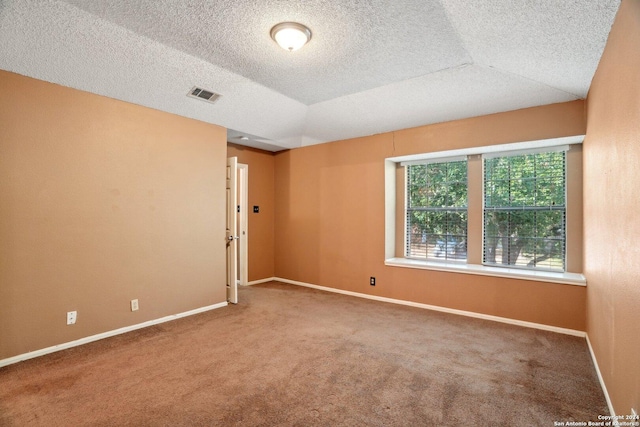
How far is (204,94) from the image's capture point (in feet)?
11.9

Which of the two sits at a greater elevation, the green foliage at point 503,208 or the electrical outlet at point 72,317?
the green foliage at point 503,208

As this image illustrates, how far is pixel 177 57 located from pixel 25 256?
228cm

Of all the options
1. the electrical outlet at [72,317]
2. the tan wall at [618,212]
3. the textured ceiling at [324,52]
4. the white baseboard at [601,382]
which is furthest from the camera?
the electrical outlet at [72,317]

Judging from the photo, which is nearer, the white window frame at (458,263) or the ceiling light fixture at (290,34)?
the ceiling light fixture at (290,34)

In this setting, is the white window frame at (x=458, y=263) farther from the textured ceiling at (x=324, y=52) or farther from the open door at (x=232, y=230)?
the open door at (x=232, y=230)

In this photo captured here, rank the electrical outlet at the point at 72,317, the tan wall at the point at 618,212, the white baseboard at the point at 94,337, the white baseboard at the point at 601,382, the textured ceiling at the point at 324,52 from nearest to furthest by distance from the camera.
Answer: the tan wall at the point at 618,212
the white baseboard at the point at 601,382
the textured ceiling at the point at 324,52
the white baseboard at the point at 94,337
the electrical outlet at the point at 72,317

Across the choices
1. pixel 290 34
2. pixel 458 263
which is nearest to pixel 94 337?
pixel 290 34

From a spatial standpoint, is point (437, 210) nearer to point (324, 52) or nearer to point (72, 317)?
point (324, 52)

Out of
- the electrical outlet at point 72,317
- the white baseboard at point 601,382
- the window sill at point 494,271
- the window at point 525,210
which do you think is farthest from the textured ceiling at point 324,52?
the white baseboard at point 601,382

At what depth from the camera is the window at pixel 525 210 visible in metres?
3.71

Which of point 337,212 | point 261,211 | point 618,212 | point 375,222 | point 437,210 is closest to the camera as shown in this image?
point 618,212

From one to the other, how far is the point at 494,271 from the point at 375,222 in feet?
5.64

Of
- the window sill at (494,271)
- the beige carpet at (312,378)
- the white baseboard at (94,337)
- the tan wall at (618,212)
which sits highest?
the tan wall at (618,212)

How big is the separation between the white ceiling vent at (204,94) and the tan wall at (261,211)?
1802 mm
